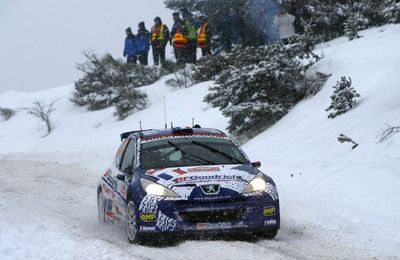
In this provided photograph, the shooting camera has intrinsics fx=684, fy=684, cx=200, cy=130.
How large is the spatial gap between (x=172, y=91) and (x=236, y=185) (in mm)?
21085

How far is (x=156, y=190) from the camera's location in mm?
8070

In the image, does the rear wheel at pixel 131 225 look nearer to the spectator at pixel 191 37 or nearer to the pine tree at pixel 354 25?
the pine tree at pixel 354 25

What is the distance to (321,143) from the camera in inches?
562

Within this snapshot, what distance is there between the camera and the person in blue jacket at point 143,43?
97.9 feet

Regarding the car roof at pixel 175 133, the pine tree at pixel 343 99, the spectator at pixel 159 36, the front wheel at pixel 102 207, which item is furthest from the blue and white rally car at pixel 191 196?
the spectator at pixel 159 36

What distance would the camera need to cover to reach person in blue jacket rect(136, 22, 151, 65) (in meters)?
29.8

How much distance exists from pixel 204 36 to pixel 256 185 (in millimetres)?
19151

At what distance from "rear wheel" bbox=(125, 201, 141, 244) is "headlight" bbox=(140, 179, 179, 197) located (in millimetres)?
267

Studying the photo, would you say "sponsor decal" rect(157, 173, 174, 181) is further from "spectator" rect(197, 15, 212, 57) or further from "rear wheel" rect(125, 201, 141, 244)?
"spectator" rect(197, 15, 212, 57)

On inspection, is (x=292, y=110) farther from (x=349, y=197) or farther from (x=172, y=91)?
(x=172, y=91)

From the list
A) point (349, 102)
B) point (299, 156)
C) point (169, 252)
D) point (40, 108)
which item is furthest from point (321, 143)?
point (40, 108)

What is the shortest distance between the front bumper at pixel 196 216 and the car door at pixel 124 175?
2.70ft

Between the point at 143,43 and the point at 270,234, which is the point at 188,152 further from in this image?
the point at 143,43

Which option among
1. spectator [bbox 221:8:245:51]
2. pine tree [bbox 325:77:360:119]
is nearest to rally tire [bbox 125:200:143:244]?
pine tree [bbox 325:77:360:119]
